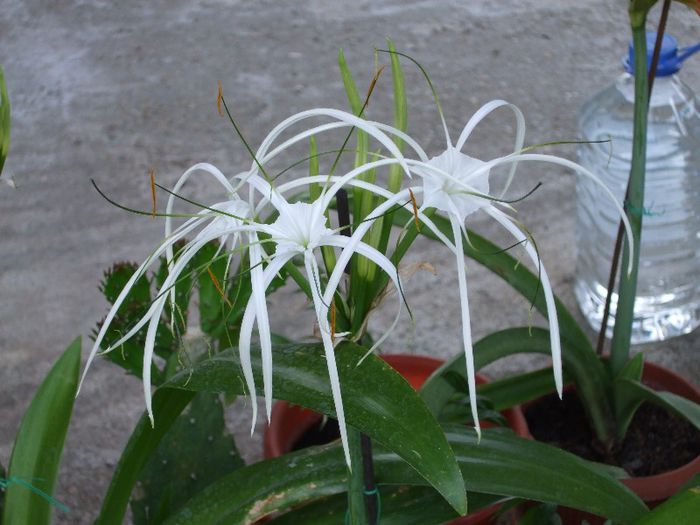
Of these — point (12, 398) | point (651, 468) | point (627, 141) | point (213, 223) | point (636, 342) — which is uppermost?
point (213, 223)

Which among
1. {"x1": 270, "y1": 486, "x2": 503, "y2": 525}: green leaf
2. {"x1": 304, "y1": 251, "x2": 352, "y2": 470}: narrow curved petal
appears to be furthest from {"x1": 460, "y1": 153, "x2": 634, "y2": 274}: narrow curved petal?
{"x1": 270, "y1": 486, "x2": 503, "y2": 525}: green leaf

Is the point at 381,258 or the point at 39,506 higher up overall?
the point at 381,258

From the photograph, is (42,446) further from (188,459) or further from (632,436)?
(632,436)

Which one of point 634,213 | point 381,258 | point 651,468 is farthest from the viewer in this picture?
point 651,468

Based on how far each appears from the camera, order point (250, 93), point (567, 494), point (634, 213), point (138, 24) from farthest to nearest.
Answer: point (138, 24), point (250, 93), point (634, 213), point (567, 494)

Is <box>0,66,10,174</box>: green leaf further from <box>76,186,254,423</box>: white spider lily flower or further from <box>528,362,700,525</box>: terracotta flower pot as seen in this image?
<box>528,362,700,525</box>: terracotta flower pot

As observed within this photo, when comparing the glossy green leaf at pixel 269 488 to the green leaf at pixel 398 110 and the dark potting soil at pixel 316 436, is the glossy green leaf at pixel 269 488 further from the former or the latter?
the dark potting soil at pixel 316 436

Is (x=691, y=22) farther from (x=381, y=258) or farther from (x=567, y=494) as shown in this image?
(x=381, y=258)

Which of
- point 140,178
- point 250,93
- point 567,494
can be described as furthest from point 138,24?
point 567,494
